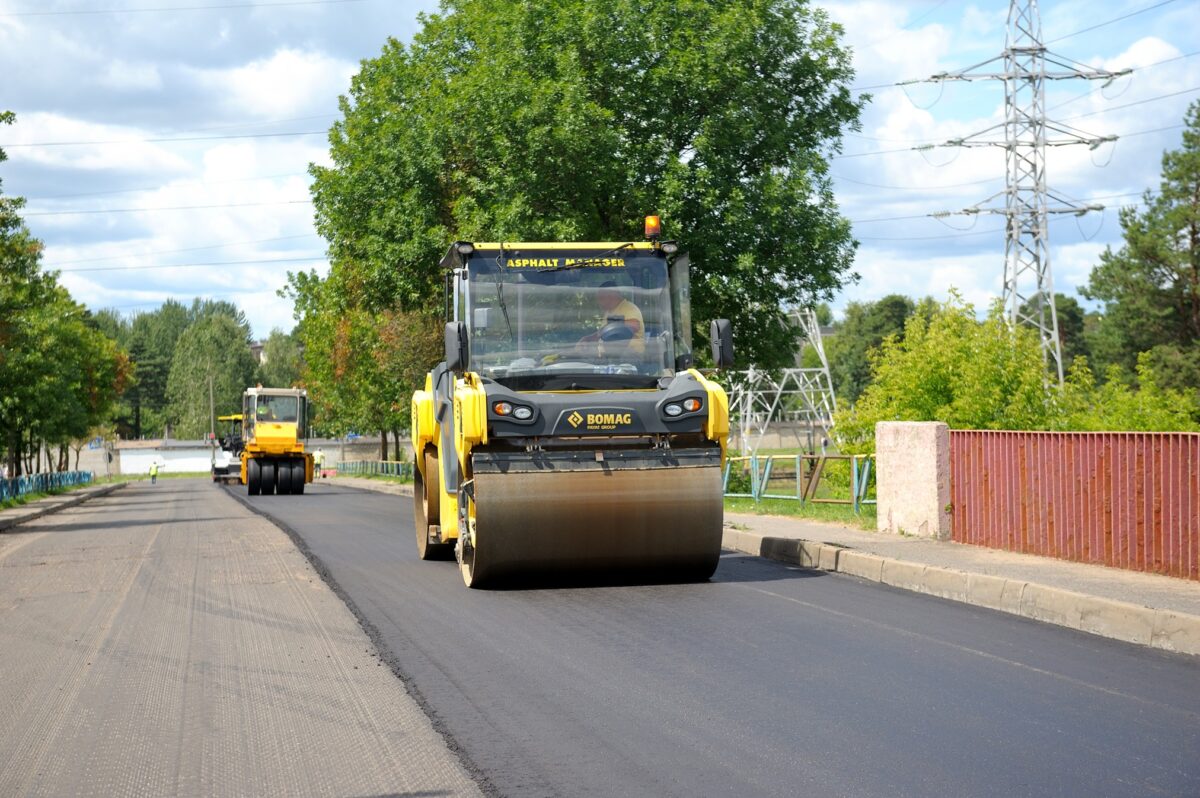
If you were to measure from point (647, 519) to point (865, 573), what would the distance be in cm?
284

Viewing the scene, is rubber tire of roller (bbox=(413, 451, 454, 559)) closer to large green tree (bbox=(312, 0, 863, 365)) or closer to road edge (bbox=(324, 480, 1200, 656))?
road edge (bbox=(324, 480, 1200, 656))

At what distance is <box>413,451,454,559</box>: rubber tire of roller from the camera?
48.2 ft

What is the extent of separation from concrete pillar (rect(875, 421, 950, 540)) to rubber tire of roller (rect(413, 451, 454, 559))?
5600mm

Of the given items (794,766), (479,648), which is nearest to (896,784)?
(794,766)

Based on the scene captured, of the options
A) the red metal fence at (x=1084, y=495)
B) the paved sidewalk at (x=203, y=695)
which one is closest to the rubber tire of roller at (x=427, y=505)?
the paved sidewalk at (x=203, y=695)

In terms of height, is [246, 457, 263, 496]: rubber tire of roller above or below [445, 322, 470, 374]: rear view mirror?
below

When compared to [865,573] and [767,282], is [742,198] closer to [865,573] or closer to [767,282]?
[767,282]

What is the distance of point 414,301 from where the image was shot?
31.6 metres

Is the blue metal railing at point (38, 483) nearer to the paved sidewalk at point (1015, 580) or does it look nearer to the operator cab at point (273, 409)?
the operator cab at point (273, 409)

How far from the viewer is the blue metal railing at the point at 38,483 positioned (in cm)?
4303

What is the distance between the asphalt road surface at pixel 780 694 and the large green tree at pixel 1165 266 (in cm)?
4861

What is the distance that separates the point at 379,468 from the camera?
71.5 m

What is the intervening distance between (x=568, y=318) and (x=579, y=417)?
1.39 metres

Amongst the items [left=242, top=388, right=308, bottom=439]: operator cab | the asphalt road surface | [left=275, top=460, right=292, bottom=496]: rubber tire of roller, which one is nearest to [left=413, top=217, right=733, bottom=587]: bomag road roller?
the asphalt road surface
